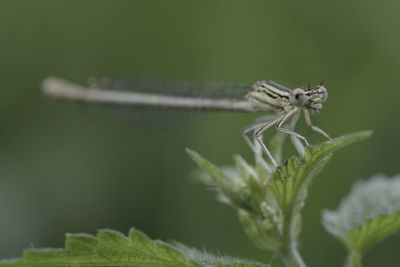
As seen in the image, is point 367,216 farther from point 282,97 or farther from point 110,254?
point 110,254

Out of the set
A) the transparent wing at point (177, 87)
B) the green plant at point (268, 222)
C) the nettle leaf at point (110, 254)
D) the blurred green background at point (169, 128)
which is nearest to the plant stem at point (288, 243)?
the green plant at point (268, 222)

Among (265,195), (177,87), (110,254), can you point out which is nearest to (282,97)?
(265,195)

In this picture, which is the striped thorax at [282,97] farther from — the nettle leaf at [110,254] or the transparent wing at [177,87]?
the nettle leaf at [110,254]

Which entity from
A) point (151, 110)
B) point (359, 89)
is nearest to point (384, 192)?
point (151, 110)

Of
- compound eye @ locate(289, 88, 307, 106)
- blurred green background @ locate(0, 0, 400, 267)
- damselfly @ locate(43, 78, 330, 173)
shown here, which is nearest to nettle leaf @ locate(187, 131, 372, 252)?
damselfly @ locate(43, 78, 330, 173)

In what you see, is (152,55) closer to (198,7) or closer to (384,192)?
(198,7)
